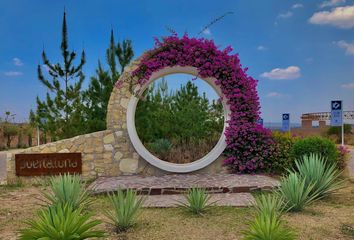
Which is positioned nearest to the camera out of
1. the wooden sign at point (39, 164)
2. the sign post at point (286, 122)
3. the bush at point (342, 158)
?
the wooden sign at point (39, 164)

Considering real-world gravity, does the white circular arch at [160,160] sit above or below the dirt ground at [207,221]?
above

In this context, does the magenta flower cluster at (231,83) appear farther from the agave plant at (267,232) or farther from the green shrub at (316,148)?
the agave plant at (267,232)

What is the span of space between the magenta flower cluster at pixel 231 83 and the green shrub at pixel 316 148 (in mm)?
693

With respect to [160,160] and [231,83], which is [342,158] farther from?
[160,160]

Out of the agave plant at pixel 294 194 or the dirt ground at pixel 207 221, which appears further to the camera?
the agave plant at pixel 294 194

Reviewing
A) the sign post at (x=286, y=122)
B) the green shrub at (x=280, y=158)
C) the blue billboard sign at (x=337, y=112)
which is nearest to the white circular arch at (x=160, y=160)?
the green shrub at (x=280, y=158)

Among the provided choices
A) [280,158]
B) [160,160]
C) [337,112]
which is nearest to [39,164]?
[160,160]

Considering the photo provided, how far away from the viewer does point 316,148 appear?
809 cm

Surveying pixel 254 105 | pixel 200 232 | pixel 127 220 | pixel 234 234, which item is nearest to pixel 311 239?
pixel 234 234

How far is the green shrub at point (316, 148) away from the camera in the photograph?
809cm

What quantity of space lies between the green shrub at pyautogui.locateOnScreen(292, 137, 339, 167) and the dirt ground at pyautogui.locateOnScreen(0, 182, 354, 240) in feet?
6.10

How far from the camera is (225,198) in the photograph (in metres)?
6.31

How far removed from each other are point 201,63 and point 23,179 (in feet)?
17.2

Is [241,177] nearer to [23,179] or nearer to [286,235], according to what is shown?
[286,235]
